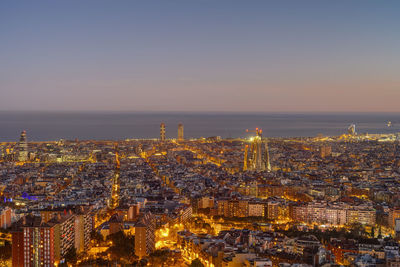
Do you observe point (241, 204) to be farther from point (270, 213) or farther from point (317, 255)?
point (317, 255)

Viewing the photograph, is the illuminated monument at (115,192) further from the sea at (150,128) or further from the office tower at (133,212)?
the sea at (150,128)

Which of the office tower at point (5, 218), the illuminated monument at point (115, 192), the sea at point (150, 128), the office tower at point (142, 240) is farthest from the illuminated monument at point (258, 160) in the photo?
the sea at point (150, 128)

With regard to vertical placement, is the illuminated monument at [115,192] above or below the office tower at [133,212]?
below

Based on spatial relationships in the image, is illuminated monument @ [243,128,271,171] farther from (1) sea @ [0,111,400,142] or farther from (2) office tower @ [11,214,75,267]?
(1) sea @ [0,111,400,142]

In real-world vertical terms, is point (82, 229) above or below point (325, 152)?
above

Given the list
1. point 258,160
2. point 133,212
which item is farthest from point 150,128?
point 133,212

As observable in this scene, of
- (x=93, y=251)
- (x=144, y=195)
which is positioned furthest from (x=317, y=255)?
(x=144, y=195)

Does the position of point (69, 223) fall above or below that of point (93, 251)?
above

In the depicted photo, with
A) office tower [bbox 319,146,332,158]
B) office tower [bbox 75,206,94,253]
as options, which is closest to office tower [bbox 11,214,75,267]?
office tower [bbox 75,206,94,253]

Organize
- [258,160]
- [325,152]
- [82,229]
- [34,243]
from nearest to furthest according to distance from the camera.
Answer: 1. [34,243]
2. [82,229]
3. [258,160]
4. [325,152]

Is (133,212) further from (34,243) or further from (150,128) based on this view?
(150,128)

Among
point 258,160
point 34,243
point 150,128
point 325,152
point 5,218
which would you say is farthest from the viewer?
point 150,128
